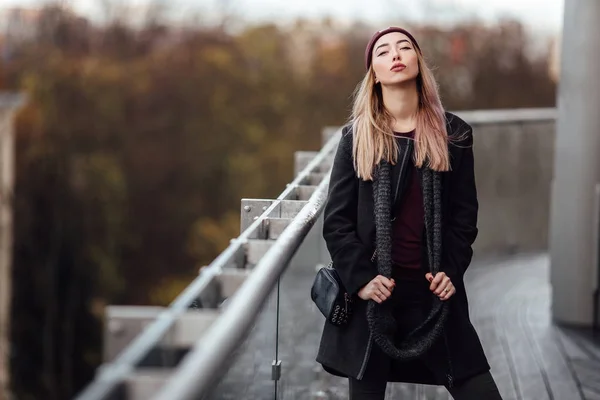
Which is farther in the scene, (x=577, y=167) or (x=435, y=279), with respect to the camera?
(x=577, y=167)

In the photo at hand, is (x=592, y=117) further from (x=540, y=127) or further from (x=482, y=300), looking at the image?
(x=540, y=127)

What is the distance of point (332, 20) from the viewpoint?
132ft

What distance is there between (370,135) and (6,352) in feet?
95.3

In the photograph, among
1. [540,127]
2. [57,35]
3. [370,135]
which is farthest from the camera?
[57,35]

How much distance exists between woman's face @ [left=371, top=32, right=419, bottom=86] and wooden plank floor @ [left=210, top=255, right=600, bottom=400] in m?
0.55

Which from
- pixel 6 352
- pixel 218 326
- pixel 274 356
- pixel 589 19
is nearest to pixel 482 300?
pixel 589 19

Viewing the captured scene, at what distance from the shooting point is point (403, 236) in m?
2.27

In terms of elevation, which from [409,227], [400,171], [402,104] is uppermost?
[402,104]

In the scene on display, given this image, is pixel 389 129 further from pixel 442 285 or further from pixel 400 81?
pixel 442 285

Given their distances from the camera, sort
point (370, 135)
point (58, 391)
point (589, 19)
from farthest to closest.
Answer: point (58, 391), point (589, 19), point (370, 135)

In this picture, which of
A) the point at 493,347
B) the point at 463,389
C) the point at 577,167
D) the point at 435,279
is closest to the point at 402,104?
the point at 435,279

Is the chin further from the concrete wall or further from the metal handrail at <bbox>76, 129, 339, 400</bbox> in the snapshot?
the concrete wall

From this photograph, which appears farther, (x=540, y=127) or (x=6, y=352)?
(x=6, y=352)

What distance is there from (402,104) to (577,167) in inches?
130
